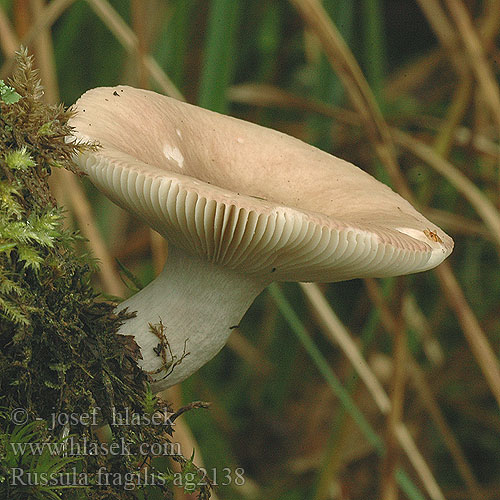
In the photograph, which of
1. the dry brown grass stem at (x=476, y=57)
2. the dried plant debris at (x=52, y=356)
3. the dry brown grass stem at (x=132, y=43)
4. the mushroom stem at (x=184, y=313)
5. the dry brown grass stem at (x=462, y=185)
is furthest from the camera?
the dry brown grass stem at (x=476, y=57)

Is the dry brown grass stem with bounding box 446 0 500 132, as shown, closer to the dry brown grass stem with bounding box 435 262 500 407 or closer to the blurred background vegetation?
the blurred background vegetation

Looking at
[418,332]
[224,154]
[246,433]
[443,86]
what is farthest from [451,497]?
[224,154]

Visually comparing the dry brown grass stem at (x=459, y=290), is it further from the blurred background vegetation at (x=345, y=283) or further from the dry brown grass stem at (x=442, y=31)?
the dry brown grass stem at (x=442, y=31)

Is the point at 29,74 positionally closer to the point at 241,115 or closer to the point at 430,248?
the point at 430,248

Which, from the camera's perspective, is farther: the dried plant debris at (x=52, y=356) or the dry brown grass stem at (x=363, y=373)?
the dry brown grass stem at (x=363, y=373)

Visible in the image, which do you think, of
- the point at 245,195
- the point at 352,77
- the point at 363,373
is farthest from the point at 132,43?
the point at 363,373

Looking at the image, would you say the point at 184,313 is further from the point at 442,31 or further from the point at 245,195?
the point at 442,31

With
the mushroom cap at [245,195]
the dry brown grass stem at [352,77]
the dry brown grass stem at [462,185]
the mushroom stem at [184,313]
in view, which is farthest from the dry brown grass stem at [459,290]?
the mushroom stem at [184,313]
